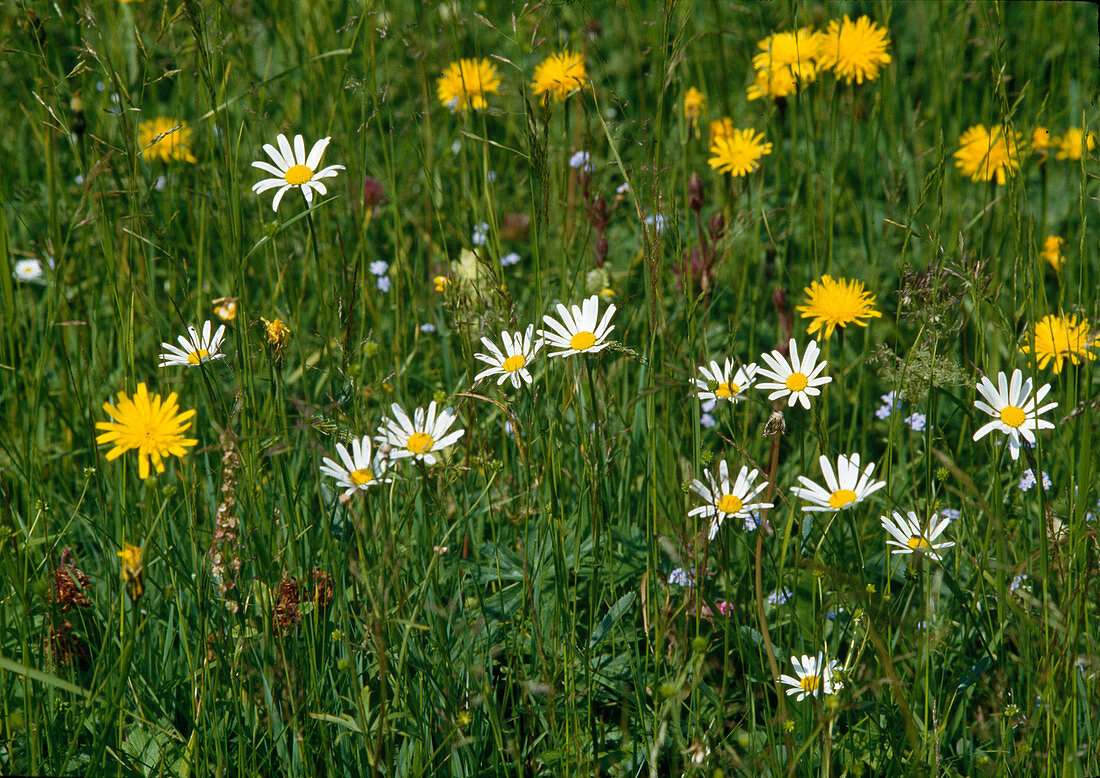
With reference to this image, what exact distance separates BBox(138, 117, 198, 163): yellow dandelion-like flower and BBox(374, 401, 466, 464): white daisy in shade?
114cm

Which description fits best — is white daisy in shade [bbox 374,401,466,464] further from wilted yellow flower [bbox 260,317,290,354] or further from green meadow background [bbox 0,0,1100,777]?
wilted yellow flower [bbox 260,317,290,354]

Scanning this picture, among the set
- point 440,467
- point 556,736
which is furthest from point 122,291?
point 556,736

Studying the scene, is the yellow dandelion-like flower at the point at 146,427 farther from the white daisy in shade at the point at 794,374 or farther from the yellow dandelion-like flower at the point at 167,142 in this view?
the yellow dandelion-like flower at the point at 167,142

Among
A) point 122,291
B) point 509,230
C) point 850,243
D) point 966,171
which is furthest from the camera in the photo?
point 509,230

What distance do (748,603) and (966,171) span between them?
66.7 inches

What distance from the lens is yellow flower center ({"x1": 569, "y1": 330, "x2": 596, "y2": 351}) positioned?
57.6 inches

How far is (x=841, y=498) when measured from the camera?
4.60 feet

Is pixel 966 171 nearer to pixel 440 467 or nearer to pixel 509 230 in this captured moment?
pixel 509 230

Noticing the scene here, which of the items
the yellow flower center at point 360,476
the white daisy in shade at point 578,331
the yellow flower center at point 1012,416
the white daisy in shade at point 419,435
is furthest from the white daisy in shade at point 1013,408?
the yellow flower center at point 360,476

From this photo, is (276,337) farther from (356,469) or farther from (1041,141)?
(1041,141)

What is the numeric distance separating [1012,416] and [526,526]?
2.69 feet

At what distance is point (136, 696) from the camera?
1443 mm

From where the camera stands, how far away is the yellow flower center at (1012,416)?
148 cm

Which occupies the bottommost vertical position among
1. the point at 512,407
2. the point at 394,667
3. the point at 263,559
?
the point at 394,667
